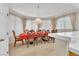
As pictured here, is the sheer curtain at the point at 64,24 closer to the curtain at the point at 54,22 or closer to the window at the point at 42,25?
the curtain at the point at 54,22

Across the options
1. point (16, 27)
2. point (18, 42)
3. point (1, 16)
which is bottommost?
point (18, 42)

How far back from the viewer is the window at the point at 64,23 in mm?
4387

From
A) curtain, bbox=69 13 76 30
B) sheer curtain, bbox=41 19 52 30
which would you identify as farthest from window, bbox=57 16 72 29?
sheer curtain, bbox=41 19 52 30

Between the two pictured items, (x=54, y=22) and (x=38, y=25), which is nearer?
(x=54, y=22)

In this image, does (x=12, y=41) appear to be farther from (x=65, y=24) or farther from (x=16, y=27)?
(x=65, y=24)

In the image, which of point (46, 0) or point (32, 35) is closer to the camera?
point (46, 0)

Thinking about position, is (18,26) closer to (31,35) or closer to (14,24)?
(14,24)

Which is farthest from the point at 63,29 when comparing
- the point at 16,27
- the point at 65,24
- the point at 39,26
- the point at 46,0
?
the point at 46,0

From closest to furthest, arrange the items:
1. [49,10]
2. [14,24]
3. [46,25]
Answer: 1. [14,24]
2. [46,25]
3. [49,10]

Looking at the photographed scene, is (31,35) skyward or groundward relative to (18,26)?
groundward

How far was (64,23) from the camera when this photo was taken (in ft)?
14.6

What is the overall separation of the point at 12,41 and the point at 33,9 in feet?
5.22

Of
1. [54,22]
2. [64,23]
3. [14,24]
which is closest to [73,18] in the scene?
[64,23]

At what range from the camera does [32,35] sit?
14.8 ft
